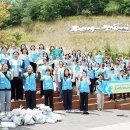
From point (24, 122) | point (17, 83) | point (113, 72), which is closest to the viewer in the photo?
point (24, 122)

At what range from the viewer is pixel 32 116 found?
14.3m

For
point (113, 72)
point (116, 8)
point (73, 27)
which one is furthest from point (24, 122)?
point (116, 8)

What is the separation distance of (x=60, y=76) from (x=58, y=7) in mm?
33580

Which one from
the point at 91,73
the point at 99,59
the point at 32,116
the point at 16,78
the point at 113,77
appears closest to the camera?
the point at 32,116

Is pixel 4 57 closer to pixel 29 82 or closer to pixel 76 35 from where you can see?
pixel 29 82

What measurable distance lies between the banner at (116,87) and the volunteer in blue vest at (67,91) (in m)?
2.42

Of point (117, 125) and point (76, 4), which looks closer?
point (117, 125)

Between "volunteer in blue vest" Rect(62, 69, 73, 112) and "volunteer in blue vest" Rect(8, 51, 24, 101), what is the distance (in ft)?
5.41

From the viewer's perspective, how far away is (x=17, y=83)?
16.0 metres

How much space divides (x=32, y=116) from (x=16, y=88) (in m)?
2.01

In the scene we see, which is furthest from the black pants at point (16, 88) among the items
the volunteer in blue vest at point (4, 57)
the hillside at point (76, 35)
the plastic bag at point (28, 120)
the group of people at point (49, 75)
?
the hillside at point (76, 35)

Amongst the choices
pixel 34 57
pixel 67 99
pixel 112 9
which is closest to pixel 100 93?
pixel 67 99

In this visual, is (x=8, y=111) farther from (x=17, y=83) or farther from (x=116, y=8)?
(x=116, y=8)

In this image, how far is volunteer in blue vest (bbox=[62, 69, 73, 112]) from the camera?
16719 millimetres
